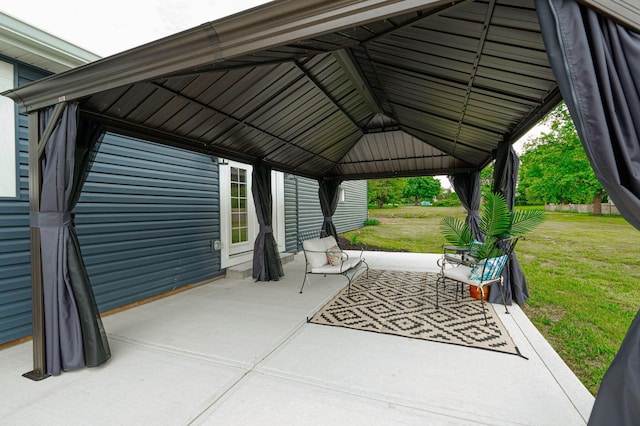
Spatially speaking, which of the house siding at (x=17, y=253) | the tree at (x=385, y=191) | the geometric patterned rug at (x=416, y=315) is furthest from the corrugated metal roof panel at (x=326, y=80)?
the tree at (x=385, y=191)

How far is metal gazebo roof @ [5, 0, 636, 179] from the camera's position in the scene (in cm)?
161

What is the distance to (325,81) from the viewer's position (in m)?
3.90

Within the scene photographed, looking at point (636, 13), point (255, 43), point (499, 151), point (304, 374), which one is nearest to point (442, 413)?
point (304, 374)

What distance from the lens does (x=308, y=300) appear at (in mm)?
4074

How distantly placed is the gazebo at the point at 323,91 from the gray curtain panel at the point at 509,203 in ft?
0.07

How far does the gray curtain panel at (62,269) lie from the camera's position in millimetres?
2242

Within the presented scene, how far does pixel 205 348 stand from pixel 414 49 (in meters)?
3.48

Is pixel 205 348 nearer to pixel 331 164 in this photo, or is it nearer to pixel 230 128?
pixel 230 128

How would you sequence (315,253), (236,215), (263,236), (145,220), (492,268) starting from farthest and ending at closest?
(236,215) < (263,236) < (315,253) < (145,220) < (492,268)

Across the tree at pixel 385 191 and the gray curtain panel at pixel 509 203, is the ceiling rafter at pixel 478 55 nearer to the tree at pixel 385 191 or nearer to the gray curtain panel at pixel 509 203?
the gray curtain panel at pixel 509 203

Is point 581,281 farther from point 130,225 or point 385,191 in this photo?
point 385,191

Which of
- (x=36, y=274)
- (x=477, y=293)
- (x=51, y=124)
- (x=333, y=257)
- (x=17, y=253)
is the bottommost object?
(x=477, y=293)

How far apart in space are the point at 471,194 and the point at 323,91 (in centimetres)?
461

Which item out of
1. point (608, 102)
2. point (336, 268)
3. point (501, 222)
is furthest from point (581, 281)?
point (608, 102)
